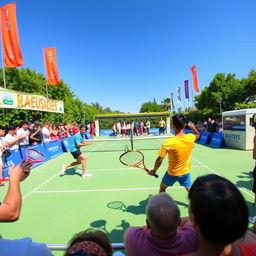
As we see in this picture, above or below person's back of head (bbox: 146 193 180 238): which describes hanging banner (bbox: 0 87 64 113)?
above

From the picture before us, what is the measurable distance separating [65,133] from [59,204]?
1159cm

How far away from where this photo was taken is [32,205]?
204 inches

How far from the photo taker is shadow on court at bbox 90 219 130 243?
11.7 feet

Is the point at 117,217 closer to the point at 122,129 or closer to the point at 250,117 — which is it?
the point at 250,117

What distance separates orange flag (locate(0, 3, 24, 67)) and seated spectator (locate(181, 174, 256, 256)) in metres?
13.6

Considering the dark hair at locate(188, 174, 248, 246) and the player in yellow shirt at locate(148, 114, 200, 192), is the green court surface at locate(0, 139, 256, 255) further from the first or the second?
the dark hair at locate(188, 174, 248, 246)

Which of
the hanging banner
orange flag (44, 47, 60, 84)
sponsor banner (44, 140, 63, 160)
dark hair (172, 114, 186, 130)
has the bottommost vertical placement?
sponsor banner (44, 140, 63, 160)

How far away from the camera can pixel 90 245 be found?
3.78 ft

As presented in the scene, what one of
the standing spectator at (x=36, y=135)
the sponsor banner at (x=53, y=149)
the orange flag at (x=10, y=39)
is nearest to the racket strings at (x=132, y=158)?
the standing spectator at (x=36, y=135)

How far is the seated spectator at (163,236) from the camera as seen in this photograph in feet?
4.94

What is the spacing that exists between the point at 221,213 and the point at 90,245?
28.6 inches

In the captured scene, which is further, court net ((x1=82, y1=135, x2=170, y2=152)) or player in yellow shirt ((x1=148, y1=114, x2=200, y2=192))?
court net ((x1=82, y1=135, x2=170, y2=152))

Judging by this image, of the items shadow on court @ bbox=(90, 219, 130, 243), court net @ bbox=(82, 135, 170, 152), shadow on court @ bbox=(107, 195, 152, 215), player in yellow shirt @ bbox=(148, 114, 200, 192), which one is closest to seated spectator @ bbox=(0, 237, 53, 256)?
shadow on court @ bbox=(90, 219, 130, 243)

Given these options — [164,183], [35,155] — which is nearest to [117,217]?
[164,183]
